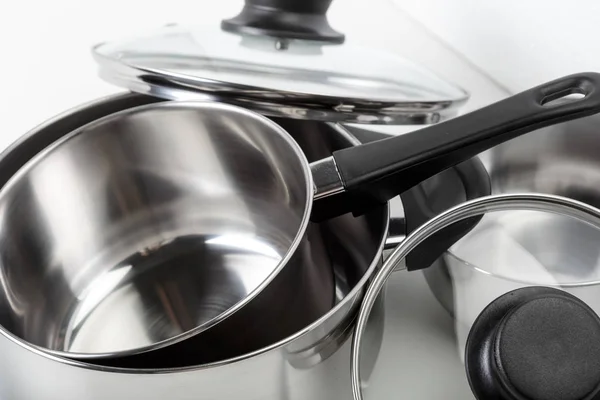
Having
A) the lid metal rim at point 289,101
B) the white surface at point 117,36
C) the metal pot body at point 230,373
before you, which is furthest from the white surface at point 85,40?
the metal pot body at point 230,373

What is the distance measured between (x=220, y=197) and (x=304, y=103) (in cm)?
24

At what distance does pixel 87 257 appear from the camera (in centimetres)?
69

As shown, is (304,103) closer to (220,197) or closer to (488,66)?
(220,197)

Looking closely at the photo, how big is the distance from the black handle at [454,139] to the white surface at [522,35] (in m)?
0.19

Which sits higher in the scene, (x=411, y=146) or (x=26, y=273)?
(x=411, y=146)

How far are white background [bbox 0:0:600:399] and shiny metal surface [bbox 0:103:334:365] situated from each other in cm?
12

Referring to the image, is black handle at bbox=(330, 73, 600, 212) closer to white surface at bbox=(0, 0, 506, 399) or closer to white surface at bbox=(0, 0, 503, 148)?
white surface at bbox=(0, 0, 506, 399)

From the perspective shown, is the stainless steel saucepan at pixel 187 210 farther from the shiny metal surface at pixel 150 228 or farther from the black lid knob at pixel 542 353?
the black lid knob at pixel 542 353

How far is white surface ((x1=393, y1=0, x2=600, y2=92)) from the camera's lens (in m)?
0.65

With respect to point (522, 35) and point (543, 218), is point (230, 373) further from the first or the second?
point (522, 35)

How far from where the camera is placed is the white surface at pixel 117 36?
0.50 metres

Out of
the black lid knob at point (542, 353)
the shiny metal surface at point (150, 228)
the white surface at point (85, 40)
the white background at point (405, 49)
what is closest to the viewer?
the black lid knob at point (542, 353)

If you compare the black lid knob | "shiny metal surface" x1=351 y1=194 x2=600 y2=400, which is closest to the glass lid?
"shiny metal surface" x1=351 y1=194 x2=600 y2=400

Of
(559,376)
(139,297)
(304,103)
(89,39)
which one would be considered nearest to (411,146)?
(304,103)
